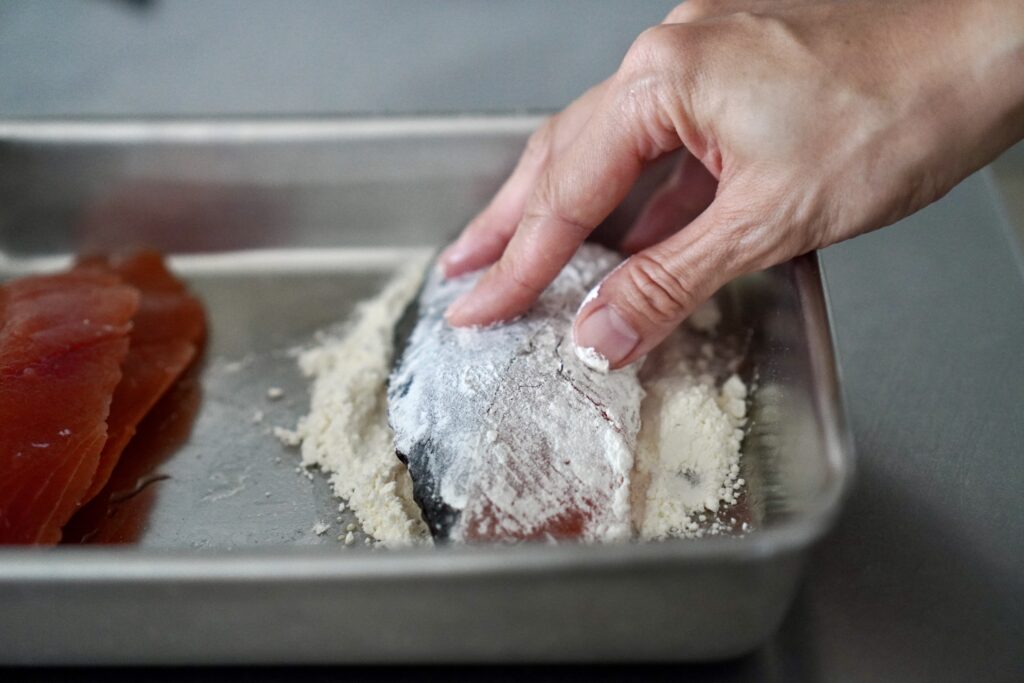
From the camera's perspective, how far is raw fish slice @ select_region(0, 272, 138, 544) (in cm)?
105

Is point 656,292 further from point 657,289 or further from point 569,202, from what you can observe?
point 569,202

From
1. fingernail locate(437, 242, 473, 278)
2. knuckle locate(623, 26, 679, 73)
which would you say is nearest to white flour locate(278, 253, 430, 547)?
fingernail locate(437, 242, 473, 278)

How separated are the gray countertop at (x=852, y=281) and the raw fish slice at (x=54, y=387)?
1.01 feet

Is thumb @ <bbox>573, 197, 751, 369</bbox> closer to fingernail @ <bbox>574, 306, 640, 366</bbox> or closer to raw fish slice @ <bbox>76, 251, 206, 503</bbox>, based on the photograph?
fingernail @ <bbox>574, 306, 640, 366</bbox>

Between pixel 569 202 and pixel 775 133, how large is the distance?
0.26 m

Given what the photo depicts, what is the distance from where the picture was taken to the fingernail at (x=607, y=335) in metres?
1.07

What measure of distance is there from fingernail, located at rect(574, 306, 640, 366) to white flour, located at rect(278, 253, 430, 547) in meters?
0.28

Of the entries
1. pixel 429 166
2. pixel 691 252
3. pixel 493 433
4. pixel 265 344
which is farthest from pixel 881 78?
pixel 265 344

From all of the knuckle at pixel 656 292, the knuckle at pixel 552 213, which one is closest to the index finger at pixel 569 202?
the knuckle at pixel 552 213

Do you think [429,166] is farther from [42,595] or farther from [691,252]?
[42,595]

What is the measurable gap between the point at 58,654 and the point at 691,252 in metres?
0.76

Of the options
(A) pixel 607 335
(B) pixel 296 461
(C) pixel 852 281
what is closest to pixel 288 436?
(B) pixel 296 461

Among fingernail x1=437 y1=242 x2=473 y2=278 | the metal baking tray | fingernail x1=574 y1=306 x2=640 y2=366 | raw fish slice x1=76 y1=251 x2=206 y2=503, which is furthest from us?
fingernail x1=437 y1=242 x2=473 y2=278

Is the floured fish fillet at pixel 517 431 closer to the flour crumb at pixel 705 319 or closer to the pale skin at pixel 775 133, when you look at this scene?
the pale skin at pixel 775 133
